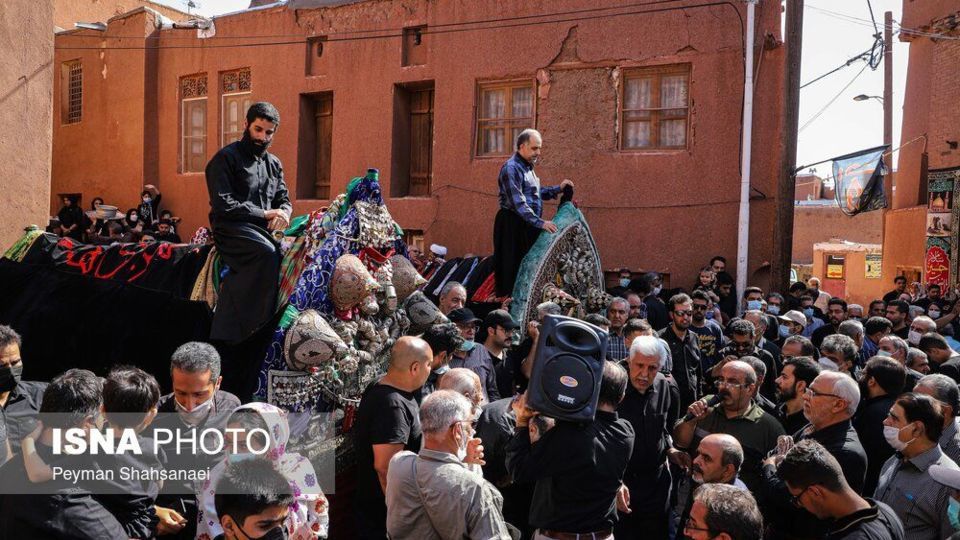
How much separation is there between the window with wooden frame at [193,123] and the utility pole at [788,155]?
1188 centimetres

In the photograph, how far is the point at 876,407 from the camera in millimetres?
4957

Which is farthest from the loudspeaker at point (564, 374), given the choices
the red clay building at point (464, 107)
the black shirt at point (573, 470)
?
the red clay building at point (464, 107)

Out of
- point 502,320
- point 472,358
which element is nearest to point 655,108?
point 502,320

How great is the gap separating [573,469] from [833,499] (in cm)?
112

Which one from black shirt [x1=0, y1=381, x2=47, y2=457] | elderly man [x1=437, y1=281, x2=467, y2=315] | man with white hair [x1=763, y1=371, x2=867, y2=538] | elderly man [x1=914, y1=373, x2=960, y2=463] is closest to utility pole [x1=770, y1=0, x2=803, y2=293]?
elderly man [x1=437, y1=281, x2=467, y2=315]

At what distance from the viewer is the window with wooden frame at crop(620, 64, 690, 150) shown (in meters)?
12.8

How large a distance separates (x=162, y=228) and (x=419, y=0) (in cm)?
605

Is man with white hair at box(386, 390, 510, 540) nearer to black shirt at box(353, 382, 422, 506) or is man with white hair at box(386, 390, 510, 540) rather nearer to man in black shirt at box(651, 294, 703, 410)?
black shirt at box(353, 382, 422, 506)

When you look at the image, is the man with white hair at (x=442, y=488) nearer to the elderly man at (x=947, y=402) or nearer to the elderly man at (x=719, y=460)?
the elderly man at (x=719, y=460)

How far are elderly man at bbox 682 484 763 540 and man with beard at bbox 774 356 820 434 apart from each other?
7.49 ft

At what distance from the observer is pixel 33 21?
8.27m

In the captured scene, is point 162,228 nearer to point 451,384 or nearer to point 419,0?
point 419,0

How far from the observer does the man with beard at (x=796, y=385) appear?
5.06 meters

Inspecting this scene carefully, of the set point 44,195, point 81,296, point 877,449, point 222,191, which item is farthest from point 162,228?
point 877,449
